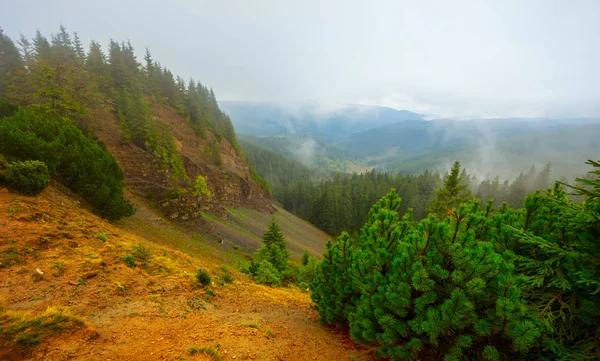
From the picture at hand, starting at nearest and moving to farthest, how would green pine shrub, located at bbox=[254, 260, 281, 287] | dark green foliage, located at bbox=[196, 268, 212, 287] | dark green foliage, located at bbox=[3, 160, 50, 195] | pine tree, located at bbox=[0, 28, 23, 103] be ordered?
dark green foliage, located at bbox=[3, 160, 50, 195], dark green foliage, located at bbox=[196, 268, 212, 287], green pine shrub, located at bbox=[254, 260, 281, 287], pine tree, located at bbox=[0, 28, 23, 103]

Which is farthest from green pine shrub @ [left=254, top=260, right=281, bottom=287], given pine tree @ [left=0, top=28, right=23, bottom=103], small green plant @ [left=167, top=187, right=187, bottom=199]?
pine tree @ [left=0, top=28, right=23, bottom=103]

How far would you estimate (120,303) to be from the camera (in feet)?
29.1

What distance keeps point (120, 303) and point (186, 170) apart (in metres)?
39.2

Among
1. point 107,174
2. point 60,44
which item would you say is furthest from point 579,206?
point 60,44

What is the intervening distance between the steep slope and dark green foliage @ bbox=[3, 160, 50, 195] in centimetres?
62

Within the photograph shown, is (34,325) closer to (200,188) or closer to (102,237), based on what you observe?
(102,237)

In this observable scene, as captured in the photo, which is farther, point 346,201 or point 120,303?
point 346,201

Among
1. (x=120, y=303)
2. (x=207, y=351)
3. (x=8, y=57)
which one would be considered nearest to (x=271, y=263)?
(x=120, y=303)

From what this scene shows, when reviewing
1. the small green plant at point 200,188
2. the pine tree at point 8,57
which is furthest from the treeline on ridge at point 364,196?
the pine tree at point 8,57

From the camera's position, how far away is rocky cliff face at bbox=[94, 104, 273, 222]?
3278cm

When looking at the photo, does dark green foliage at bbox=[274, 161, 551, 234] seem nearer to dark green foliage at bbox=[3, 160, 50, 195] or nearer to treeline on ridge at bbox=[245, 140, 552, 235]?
treeline on ridge at bbox=[245, 140, 552, 235]

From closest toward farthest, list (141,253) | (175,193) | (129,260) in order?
(129,260), (141,253), (175,193)

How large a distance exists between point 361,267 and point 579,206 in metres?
5.38

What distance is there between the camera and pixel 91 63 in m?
52.4
